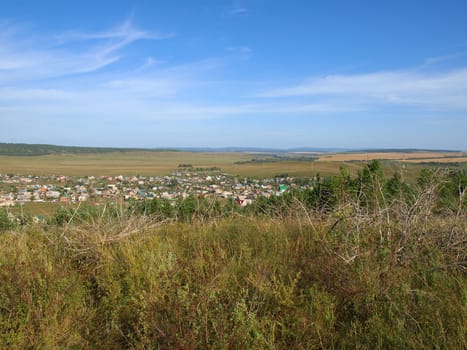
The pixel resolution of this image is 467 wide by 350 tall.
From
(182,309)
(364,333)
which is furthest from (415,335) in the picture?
(182,309)

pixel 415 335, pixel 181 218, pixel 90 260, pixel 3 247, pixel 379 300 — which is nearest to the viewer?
pixel 415 335

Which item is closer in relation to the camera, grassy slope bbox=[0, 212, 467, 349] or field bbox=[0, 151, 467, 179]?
grassy slope bbox=[0, 212, 467, 349]

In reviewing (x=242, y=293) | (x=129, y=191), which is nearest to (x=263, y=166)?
(x=129, y=191)

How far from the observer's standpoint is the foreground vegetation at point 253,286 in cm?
254

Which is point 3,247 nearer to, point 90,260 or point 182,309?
point 90,260

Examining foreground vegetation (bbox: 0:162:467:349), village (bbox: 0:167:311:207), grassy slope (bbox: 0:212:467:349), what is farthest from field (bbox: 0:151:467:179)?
grassy slope (bbox: 0:212:467:349)

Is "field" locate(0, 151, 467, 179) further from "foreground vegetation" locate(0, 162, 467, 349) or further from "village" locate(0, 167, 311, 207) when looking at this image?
"foreground vegetation" locate(0, 162, 467, 349)

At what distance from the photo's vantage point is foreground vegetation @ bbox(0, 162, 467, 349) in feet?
8.34

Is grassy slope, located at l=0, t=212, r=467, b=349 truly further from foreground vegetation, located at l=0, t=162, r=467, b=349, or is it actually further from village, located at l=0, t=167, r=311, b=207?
village, located at l=0, t=167, r=311, b=207

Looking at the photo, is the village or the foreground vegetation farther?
the village

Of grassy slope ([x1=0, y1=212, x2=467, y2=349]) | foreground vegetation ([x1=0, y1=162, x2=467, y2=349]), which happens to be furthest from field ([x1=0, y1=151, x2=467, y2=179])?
grassy slope ([x1=0, y1=212, x2=467, y2=349])

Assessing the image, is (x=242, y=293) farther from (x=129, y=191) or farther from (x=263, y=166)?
(x=263, y=166)

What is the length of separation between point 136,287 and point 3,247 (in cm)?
267

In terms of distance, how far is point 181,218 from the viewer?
6895mm
